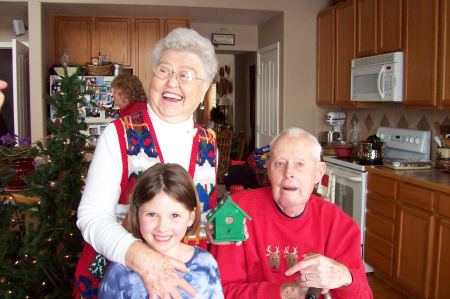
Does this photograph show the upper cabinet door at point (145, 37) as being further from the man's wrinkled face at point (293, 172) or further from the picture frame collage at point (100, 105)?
the man's wrinkled face at point (293, 172)

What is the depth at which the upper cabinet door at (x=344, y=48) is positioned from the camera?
4.91 m

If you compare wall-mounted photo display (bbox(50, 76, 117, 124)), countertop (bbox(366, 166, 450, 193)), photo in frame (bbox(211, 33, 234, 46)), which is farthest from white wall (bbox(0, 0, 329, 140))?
countertop (bbox(366, 166, 450, 193))

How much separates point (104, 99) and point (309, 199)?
4543 millimetres

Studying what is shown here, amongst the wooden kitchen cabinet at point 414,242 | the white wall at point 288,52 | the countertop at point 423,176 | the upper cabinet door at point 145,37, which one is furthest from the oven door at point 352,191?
the upper cabinet door at point 145,37

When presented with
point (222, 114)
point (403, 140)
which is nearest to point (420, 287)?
point (403, 140)

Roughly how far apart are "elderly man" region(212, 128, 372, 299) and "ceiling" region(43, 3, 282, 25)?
432cm

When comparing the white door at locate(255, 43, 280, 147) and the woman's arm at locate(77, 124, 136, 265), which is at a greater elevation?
the white door at locate(255, 43, 280, 147)

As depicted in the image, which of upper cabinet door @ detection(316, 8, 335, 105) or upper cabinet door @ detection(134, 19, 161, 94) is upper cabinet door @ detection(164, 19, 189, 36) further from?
upper cabinet door @ detection(316, 8, 335, 105)

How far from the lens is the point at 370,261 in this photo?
4.09 metres

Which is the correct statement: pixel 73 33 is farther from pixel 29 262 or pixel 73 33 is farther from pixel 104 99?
pixel 29 262

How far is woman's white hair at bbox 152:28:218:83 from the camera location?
4.85 feet

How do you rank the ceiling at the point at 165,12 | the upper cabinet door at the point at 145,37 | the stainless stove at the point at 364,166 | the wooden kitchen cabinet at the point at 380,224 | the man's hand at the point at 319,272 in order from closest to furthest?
the man's hand at the point at 319,272 → the wooden kitchen cabinet at the point at 380,224 → the stainless stove at the point at 364,166 → the ceiling at the point at 165,12 → the upper cabinet door at the point at 145,37

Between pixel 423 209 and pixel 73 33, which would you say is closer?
pixel 423 209

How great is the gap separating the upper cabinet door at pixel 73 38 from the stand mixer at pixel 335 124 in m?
3.05
